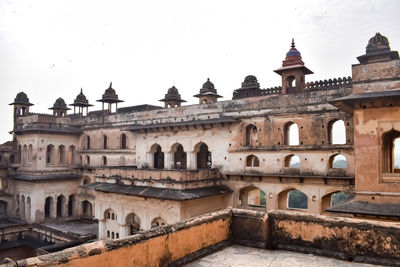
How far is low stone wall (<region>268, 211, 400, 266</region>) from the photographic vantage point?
5336 millimetres

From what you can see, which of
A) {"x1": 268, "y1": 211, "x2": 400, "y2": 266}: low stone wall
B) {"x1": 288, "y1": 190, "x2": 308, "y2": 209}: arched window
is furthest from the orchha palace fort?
{"x1": 288, "y1": 190, "x2": 308, "y2": 209}: arched window

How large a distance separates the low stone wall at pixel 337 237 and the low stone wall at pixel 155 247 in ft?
3.51

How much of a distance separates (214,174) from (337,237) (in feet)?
43.5

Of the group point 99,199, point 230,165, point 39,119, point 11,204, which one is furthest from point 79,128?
point 230,165

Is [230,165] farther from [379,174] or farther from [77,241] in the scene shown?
[77,241]

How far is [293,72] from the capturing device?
61.4ft

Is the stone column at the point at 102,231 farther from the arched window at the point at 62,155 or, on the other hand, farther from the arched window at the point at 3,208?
the arched window at the point at 3,208

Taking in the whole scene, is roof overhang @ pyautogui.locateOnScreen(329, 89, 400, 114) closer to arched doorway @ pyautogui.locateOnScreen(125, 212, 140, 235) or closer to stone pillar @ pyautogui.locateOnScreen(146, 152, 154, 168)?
Answer: arched doorway @ pyautogui.locateOnScreen(125, 212, 140, 235)

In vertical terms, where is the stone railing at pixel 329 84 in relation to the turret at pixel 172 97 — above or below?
below

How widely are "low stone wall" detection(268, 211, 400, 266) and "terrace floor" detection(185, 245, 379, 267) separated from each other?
16 centimetres

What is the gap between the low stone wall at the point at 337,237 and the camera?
17.5 ft

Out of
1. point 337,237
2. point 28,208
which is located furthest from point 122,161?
point 337,237

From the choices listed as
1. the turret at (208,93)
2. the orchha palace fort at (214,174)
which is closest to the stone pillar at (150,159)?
the orchha palace fort at (214,174)

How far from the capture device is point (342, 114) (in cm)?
1521
